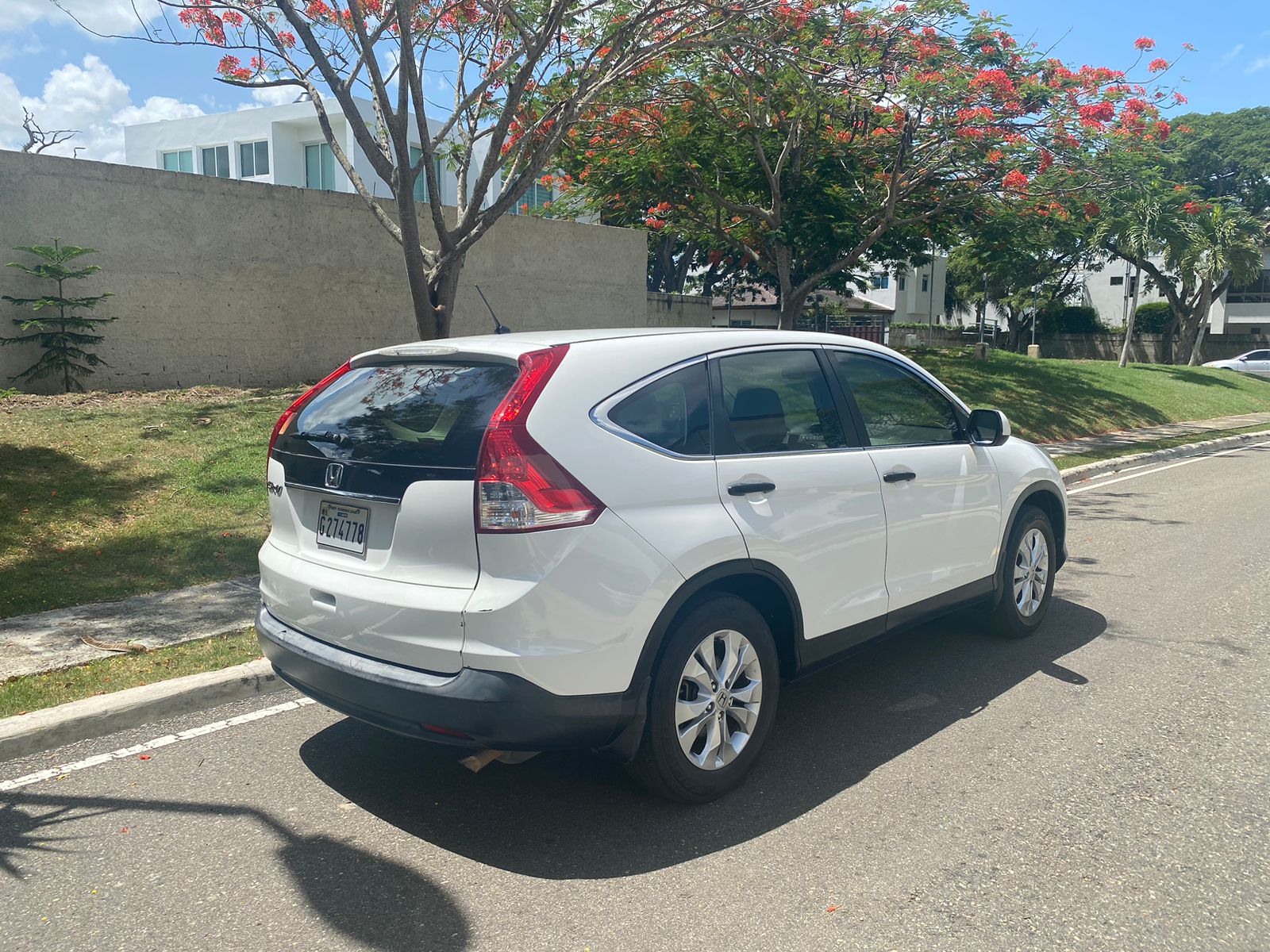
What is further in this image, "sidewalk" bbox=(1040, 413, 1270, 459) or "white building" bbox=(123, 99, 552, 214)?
"white building" bbox=(123, 99, 552, 214)

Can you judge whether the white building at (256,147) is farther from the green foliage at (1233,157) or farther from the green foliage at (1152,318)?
the green foliage at (1152,318)

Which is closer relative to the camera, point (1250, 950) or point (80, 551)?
point (1250, 950)

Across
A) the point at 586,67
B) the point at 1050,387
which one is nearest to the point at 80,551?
the point at 586,67

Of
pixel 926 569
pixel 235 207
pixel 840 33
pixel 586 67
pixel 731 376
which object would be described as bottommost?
pixel 926 569

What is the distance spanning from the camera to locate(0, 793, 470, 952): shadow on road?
3.06 metres

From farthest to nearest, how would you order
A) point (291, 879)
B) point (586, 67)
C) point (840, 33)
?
point (840, 33) → point (586, 67) → point (291, 879)

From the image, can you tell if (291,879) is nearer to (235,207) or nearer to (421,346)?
(421,346)

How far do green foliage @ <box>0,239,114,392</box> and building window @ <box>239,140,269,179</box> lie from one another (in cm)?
3558

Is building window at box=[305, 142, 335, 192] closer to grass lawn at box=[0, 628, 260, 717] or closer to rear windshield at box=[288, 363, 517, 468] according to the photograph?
grass lawn at box=[0, 628, 260, 717]

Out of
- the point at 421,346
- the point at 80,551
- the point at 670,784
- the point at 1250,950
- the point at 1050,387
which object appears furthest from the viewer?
the point at 1050,387

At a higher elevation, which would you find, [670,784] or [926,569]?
[926,569]

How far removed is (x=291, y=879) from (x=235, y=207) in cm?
1263

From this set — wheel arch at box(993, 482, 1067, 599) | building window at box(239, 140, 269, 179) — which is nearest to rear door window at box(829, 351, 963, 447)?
wheel arch at box(993, 482, 1067, 599)

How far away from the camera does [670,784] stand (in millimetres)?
3725
